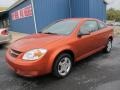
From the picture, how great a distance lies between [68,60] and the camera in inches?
222

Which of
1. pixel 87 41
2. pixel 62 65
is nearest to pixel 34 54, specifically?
pixel 62 65

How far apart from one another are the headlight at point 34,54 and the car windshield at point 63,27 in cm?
122

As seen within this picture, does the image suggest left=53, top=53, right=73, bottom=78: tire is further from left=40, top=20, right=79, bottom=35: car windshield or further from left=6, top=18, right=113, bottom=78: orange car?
left=40, top=20, right=79, bottom=35: car windshield

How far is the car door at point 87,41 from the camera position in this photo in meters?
6.04

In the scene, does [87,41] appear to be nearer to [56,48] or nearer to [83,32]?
[83,32]

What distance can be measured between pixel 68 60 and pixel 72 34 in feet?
2.40

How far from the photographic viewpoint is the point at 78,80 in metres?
5.30

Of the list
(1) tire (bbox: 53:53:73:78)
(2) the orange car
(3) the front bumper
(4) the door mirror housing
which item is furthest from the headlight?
(4) the door mirror housing

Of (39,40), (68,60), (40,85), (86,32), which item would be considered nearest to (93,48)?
(86,32)

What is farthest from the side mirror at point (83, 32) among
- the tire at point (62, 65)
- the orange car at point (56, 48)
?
the tire at point (62, 65)

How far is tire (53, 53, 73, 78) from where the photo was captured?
5.22 metres

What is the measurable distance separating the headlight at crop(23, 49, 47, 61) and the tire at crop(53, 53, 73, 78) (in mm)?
443

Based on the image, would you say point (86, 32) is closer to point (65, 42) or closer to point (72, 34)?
point (72, 34)

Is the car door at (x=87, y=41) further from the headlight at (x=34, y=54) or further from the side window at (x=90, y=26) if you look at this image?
the headlight at (x=34, y=54)
